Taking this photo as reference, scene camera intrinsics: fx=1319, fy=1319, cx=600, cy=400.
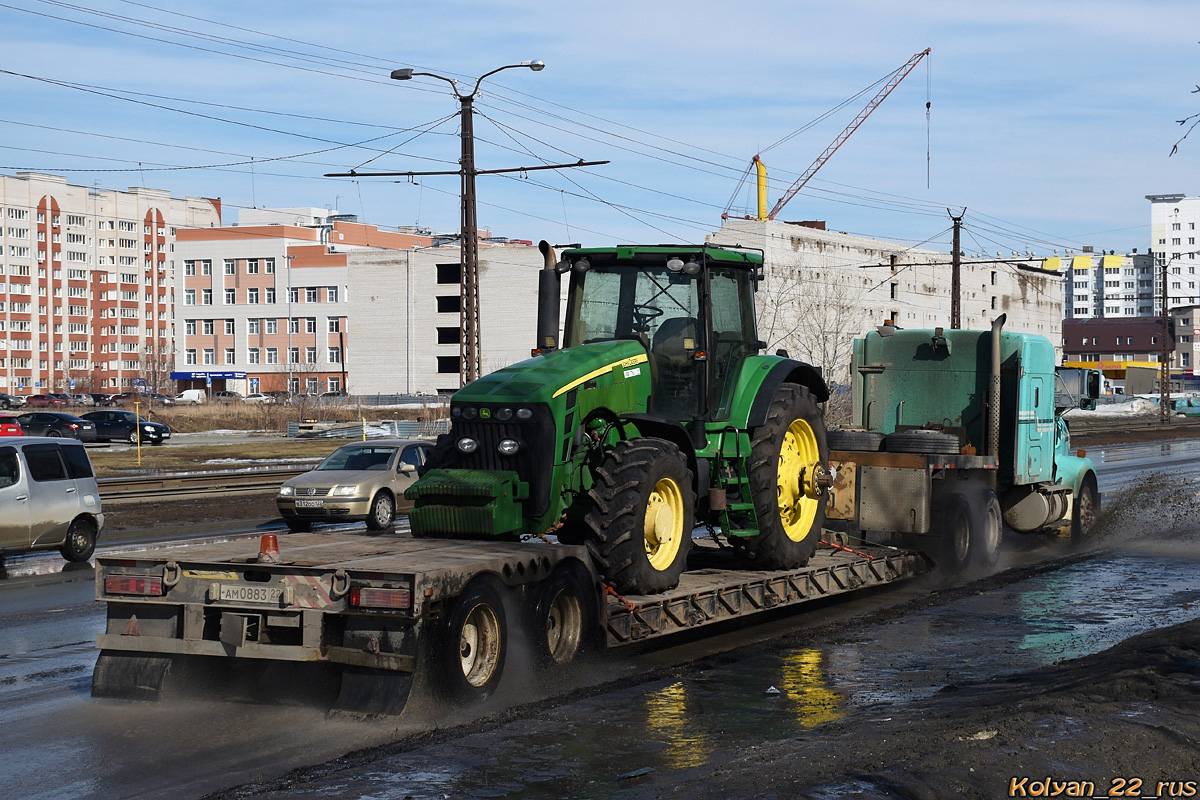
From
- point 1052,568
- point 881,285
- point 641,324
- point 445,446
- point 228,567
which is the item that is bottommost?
point 1052,568

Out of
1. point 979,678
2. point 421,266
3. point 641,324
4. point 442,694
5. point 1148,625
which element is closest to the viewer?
point 442,694

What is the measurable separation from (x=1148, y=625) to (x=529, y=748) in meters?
7.16

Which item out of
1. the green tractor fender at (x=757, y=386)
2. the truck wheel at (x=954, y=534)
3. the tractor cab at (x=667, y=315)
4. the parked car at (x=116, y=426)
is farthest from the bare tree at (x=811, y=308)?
the tractor cab at (x=667, y=315)

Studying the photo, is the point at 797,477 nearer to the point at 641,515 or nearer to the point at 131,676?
the point at 641,515

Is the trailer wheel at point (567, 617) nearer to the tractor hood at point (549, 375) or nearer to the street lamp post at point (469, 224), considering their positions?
the tractor hood at point (549, 375)

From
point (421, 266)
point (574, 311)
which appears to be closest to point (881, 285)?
point (421, 266)

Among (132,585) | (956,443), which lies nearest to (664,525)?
(132,585)

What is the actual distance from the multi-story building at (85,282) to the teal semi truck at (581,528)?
146217 mm

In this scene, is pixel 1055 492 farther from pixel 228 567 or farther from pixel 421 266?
pixel 421 266

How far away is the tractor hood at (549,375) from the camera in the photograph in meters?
9.81

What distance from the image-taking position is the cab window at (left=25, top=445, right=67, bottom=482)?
17.6 m

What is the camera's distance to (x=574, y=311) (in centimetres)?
1159

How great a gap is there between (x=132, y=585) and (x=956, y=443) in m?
10.2

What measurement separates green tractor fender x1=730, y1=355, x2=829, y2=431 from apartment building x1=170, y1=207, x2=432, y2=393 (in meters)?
108
